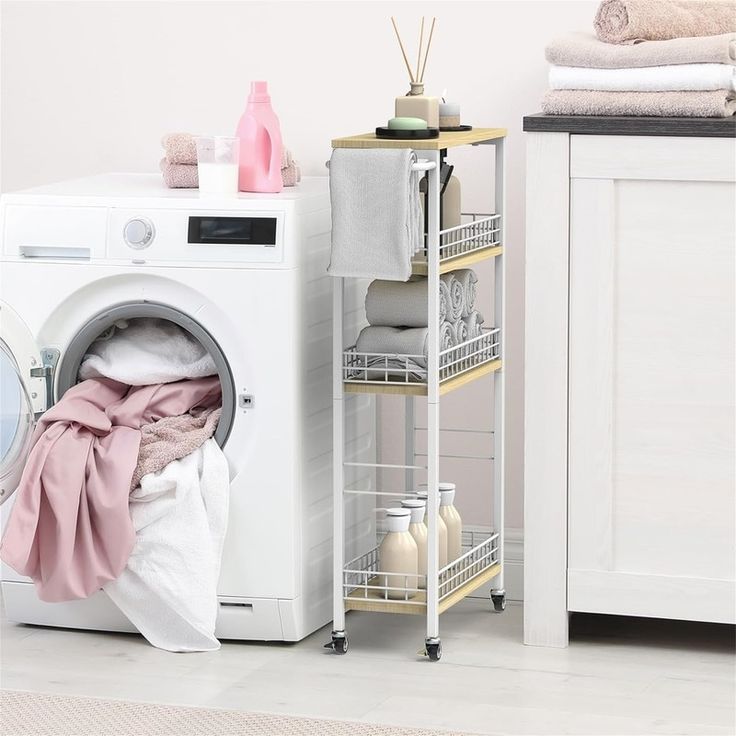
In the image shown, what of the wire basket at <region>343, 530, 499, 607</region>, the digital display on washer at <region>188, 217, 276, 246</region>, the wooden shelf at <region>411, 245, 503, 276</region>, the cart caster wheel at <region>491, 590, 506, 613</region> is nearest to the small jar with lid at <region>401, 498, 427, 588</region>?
the wire basket at <region>343, 530, 499, 607</region>

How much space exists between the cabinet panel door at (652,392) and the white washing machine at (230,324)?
1.79 ft

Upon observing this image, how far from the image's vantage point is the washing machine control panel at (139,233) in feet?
9.70

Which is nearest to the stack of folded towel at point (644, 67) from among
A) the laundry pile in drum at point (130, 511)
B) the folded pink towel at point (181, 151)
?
the folded pink towel at point (181, 151)

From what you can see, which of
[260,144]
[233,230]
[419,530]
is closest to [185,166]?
[260,144]

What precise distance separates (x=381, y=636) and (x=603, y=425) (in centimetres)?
67

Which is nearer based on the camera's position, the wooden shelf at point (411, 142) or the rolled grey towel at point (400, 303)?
the wooden shelf at point (411, 142)

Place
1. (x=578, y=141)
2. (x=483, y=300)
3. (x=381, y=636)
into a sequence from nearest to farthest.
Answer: (x=578, y=141)
(x=381, y=636)
(x=483, y=300)

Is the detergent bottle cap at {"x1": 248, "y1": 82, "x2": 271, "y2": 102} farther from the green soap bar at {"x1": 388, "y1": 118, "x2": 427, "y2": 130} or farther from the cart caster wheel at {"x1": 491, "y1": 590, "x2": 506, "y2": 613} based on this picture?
the cart caster wheel at {"x1": 491, "y1": 590, "x2": 506, "y2": 613}

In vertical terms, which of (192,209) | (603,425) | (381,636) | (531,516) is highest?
(192,209)

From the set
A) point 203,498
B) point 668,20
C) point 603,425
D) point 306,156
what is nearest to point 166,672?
point 203,498

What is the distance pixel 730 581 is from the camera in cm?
287

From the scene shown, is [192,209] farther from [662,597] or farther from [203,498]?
[662,597]

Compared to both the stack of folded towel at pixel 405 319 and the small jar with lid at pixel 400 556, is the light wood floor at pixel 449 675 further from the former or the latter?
the stack of folded towel at pixel 405 319

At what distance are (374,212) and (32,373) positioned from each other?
2.58 feet
